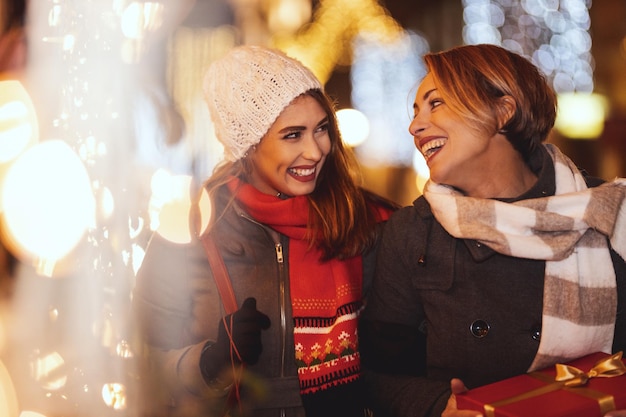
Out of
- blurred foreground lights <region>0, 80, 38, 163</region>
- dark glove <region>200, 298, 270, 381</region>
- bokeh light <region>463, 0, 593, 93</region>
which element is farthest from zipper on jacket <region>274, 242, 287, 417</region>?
bokeh light <region>463, 0, 593, 93</region>

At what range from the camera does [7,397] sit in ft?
3.94

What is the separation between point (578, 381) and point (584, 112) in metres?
11.2

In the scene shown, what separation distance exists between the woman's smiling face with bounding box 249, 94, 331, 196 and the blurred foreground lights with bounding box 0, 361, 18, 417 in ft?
4.17

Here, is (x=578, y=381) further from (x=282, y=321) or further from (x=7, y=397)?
(x=7, y=397)

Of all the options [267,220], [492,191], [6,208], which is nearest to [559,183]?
[492,191]

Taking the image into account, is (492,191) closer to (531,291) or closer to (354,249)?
(531,291)

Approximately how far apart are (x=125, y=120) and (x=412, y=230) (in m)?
1.22

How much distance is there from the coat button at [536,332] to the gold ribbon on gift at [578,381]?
21 centimetres

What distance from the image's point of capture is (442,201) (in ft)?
7.04

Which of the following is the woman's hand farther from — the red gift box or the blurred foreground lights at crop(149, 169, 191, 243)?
the blurred foreground lights at crop(149, 169, 191, 243)

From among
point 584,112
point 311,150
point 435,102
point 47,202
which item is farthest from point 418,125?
point 584,112

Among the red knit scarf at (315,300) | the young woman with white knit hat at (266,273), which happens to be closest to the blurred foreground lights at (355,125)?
the young woman with white knit hat at (266,273)

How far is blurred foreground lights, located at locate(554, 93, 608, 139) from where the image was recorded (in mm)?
11828

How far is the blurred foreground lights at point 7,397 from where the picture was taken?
1.19 m
